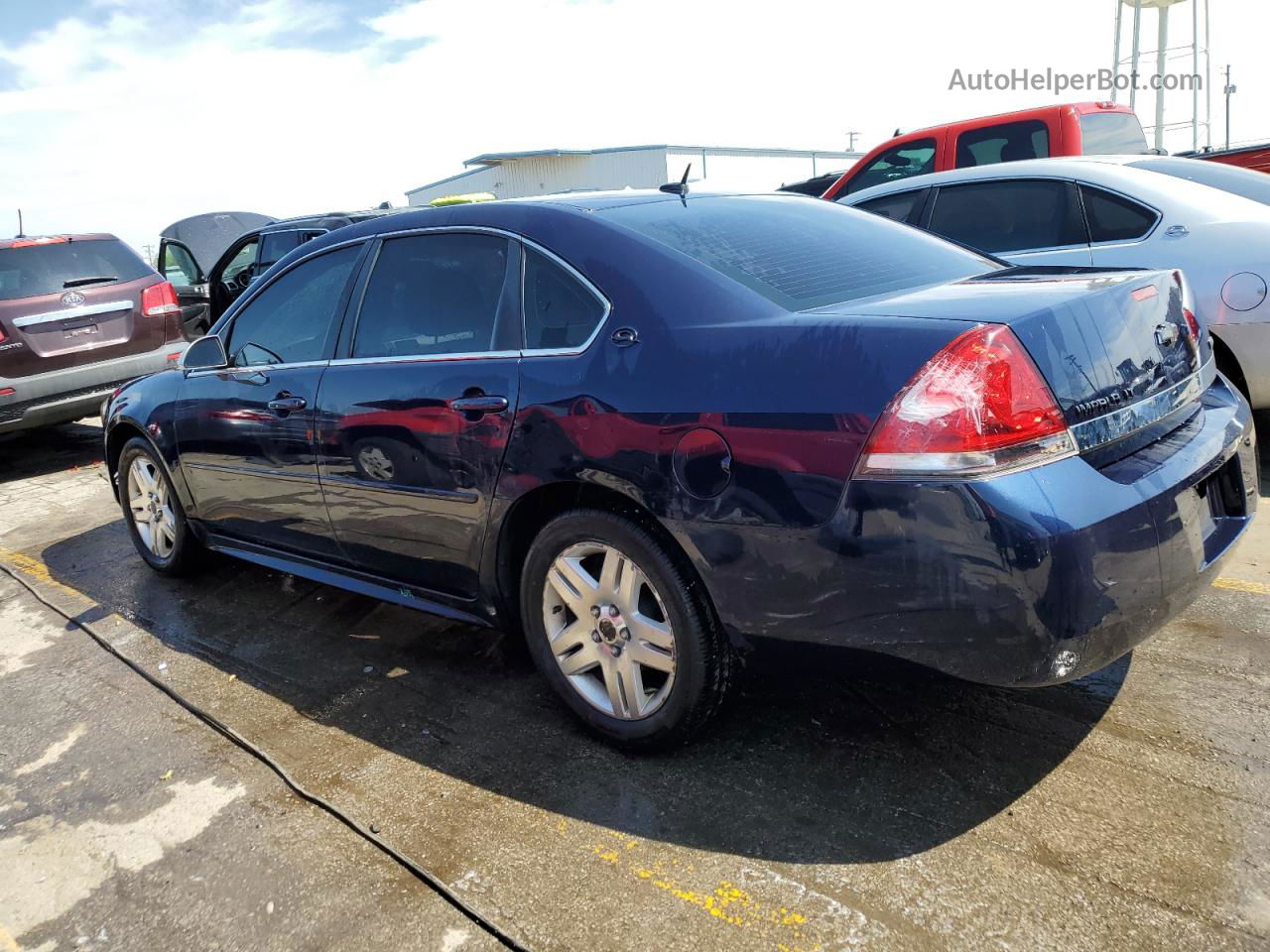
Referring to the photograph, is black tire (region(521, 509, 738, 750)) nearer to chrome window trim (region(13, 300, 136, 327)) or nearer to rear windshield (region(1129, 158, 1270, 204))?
rear windshield (region(1129, 158, 1270, 204))

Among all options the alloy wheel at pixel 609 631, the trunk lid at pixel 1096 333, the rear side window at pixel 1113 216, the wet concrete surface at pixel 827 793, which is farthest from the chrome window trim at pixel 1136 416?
the rear side window at pixel 1113 216

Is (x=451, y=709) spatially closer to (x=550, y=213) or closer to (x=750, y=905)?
(x=750, y=905)

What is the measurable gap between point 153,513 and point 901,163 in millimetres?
6553

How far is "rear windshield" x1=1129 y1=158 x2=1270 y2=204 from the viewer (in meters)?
5.52

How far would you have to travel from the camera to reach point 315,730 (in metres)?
3.22

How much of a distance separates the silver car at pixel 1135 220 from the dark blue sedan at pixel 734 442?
2.02 metres

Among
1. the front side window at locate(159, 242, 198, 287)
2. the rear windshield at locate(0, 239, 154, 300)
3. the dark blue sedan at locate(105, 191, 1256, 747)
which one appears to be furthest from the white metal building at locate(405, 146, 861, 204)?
the dark blue sedan at locate(105, 191, 1256, 747)

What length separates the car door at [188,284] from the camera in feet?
34.5

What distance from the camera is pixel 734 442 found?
7.74 feet

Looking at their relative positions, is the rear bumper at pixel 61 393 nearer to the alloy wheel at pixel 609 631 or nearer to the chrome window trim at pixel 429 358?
the chrome window trim at pixel 429 358

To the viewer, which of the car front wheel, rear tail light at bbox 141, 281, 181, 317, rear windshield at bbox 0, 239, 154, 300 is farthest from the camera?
rear tail light at bbox 141, 281, 181, 317

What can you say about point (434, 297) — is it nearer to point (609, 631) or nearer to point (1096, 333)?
point (609, 631)

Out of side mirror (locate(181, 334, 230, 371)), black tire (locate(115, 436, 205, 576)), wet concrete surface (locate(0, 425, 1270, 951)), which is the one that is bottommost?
wet concrete surface (locate(0, 425, 1270, 951))

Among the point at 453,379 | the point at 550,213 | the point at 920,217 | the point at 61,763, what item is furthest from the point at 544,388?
the point at 920,217
